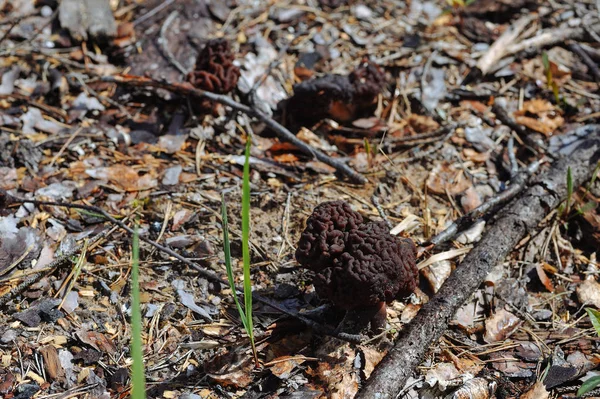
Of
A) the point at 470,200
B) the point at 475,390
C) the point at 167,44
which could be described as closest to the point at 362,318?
the point at 475,390

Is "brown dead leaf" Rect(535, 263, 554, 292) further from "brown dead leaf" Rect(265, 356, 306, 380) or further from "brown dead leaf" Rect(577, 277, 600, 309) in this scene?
"brown dead leaf" Rect(265, 356, 306, 380)

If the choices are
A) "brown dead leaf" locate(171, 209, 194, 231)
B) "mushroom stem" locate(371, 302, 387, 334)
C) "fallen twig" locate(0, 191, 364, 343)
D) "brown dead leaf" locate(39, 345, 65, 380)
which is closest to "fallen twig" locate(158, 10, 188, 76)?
"brown dead leaf" locate(171, 209, 194, 231)

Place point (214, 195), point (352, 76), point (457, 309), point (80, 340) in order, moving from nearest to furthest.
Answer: point (80, 340)
point (457, 309)
point (214, 195)
point (352, 76)

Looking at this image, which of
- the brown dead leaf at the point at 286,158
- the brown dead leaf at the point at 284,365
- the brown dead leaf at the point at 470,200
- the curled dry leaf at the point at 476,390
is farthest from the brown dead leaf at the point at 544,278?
the brown dead leaf at the point at 286,158

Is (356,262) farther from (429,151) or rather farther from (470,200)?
(429,151)

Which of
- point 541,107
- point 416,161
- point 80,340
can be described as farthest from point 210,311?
point 541,107

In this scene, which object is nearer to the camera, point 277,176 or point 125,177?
point 125,177

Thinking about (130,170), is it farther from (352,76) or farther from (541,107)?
(541,107)
